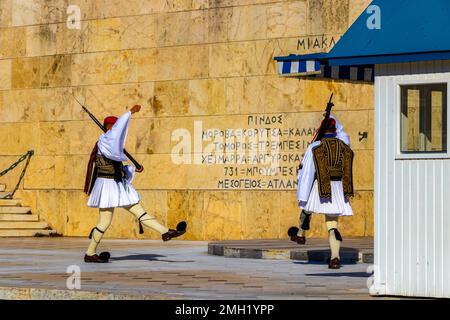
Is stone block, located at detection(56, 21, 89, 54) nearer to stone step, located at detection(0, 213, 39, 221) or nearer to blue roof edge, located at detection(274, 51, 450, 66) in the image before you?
stone step, located at detection(0, 213, 39, 221)

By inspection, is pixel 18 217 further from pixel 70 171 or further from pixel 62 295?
pixel 62 295

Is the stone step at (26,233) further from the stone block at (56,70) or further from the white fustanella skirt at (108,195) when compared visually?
the white fustanella skirt at (108,195)

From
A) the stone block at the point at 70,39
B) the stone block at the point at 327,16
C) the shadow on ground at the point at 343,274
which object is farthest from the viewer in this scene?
the stone block at the point at 70,39

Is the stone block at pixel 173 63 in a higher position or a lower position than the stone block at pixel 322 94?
higher

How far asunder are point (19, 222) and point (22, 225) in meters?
0.15

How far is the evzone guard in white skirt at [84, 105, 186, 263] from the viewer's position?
19625 millimetres

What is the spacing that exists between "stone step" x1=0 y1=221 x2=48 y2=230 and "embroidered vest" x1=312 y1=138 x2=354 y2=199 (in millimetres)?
11878

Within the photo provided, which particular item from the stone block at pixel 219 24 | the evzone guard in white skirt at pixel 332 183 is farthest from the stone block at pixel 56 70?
the evzone guard in white skirt at pixel 332 183

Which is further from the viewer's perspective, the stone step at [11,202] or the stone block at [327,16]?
the stone step at [11,202]

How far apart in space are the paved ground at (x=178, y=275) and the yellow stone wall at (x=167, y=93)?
3022 millimetres

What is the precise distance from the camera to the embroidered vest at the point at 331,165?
1841cm
